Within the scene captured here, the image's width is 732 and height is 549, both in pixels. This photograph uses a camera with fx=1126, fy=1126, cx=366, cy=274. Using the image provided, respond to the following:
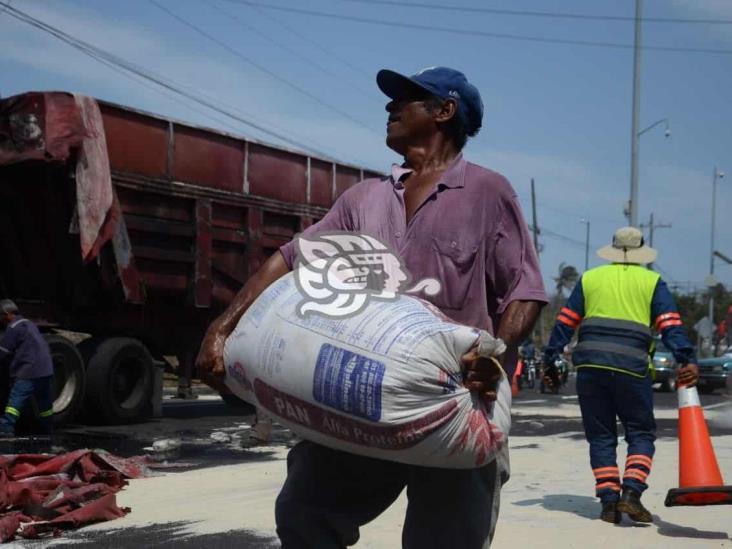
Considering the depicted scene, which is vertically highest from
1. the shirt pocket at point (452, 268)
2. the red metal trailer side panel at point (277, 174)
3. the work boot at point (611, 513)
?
the red metal trailer side panel at point (277, 174)

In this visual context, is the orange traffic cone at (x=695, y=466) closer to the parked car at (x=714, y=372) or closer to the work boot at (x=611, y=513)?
the work boot at (x=611, y=513)

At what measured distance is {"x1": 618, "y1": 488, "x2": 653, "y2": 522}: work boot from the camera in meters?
5.86

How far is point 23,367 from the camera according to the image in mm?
10820

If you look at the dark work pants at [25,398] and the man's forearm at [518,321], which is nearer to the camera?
the man's forearm at [518,321]

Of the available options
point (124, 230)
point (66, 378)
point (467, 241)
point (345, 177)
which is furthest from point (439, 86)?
point (345, 177)

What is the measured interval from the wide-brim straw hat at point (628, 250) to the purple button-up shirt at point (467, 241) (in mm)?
3309

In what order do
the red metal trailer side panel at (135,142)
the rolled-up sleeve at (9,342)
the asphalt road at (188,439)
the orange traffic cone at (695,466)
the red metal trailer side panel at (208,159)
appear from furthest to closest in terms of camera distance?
the red metal trailer side panel at (208,159)
the red metal trailer side panel at (135,142)
the rolled-up sleeve at (9,342)
the orange traffic cone at (695,466)
the asphalt road at (188,439)

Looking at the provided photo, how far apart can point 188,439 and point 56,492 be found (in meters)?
5.07

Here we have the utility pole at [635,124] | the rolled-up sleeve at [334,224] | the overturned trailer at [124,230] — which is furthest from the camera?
the utility pole at [635,124]

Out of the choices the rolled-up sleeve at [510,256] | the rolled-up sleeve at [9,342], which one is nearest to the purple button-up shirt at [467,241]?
the rolled-up sleeve at [510,256]

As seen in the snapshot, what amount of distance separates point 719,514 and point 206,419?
870cm

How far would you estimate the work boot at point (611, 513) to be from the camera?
235 inches

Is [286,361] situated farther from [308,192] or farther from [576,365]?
[308,192]

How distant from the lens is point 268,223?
14.4 metres
